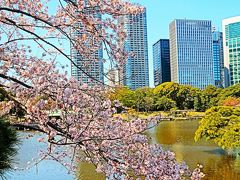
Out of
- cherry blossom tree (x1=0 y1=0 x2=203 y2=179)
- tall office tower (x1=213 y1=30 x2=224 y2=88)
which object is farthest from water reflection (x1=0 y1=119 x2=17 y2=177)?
tall office tower (x1=213 y1=30 x2=224 y2=88)

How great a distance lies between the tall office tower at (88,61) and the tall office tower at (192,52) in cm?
8296

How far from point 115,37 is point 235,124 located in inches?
479

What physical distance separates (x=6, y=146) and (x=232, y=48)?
84742mm

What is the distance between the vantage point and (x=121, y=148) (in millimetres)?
2924

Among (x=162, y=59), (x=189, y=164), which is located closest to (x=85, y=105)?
(x=189, y=164)

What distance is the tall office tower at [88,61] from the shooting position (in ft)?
10.3

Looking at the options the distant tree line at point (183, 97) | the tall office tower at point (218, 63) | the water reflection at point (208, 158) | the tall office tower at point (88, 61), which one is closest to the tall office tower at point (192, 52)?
the tall office tower at point (218, 63)

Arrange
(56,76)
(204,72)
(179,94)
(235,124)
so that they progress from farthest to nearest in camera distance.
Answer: (204,72)
(179,94)
(235,124)
(56,76)

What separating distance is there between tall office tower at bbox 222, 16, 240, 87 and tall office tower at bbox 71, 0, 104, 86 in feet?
268

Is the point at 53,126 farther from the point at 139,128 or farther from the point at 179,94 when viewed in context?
the point at 179,94

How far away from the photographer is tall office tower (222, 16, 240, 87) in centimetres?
8200

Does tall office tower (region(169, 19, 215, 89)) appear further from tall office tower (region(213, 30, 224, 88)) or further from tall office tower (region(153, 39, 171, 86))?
tall office tower (region(213, 30, 224, 88))

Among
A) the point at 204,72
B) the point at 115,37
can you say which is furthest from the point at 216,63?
the point at 115,37

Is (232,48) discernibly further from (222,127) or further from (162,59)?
(222,127)
